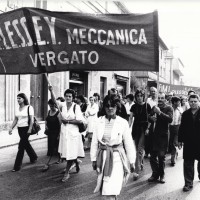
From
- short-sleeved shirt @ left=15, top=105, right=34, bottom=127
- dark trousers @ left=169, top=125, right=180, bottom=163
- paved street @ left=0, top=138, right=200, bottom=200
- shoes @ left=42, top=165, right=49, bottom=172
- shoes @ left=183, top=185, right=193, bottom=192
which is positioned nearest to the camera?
paved street @ left=0, top=138, right=200, bottom=200

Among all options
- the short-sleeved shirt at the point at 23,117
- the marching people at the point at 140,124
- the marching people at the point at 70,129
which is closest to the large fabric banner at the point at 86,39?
the marching people at the point at 70,129

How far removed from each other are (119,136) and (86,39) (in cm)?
132

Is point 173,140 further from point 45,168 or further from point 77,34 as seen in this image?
point 77,34

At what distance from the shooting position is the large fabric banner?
3.96 m

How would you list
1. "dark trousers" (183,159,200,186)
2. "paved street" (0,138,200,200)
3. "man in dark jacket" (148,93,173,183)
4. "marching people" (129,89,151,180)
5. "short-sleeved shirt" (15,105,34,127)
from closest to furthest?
"paved street" (0,138,200,200)
"dark trousers" (183,159,200,186)
"man in dark jacket" (148,93,173,183)
"marching people" (129,89,151,180)
"short-sleeved shirt" (15,105,34,127)

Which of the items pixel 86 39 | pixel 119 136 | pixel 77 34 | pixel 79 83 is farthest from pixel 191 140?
pixel 79 83

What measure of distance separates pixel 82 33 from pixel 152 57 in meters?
0.95

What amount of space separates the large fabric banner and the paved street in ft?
7.54

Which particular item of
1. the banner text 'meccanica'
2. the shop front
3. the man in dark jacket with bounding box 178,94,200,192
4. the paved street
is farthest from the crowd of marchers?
the shop front

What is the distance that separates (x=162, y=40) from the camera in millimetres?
46156

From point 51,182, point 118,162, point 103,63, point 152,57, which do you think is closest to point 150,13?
point 152,57

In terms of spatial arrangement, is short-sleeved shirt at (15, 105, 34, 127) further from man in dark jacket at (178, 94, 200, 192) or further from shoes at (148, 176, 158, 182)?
man in dark jacket at (178, 94, 200, 192)

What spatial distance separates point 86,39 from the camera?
4.00 metres

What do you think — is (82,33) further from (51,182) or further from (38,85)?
(38,85)
